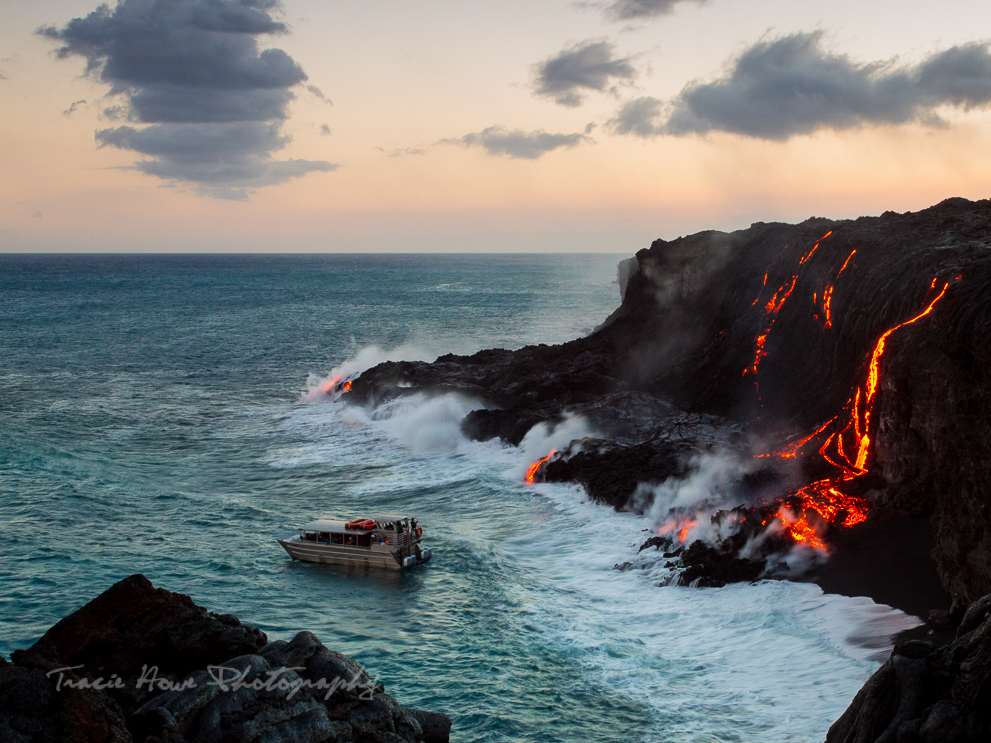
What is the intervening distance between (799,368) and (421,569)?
20.4 meters

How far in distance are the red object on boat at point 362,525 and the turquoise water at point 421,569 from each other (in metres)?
1.79

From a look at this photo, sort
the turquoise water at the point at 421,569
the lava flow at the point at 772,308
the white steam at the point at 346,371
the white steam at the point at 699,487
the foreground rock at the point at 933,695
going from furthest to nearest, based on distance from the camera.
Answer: the white steam at the point at 346,371 < the lava flow at the point at 772,308 < the white steam at the point at 699,487 < the turquoise water at the point at 421,569 < the foreground rock at the point at 933,695

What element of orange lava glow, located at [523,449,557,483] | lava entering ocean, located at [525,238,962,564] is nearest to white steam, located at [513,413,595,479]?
orange lava glow, located at [523,449,557,483]

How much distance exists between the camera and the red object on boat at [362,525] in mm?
29188

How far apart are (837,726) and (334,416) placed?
4348cm

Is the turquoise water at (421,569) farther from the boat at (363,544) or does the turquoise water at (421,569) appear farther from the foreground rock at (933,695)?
the foreground rock at (933,695)

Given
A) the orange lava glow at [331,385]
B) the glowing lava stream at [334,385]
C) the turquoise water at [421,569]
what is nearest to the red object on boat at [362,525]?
the turquoise water at [421,569]

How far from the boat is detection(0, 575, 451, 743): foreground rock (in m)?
13.1

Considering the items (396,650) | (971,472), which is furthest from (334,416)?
(971,472)

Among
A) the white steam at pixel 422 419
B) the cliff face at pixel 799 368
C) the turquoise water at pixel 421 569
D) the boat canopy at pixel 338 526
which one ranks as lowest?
the turquoise water at pixel 421 569

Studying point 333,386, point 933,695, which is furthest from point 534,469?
point 333,386

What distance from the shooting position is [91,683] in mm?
13227

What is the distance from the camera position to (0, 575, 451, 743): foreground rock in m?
12.1

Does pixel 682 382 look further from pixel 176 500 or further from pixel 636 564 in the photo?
pixel 176 500
